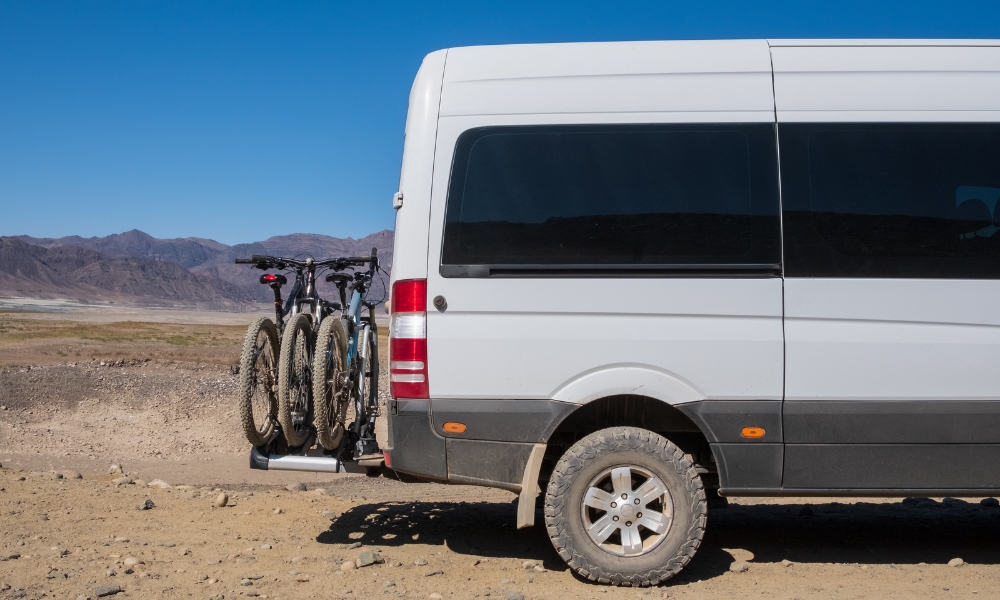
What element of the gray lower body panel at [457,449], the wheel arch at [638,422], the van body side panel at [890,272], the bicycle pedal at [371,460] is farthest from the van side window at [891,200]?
the bicycle pedal at [371,460]

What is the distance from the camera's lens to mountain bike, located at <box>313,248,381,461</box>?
6.03 m

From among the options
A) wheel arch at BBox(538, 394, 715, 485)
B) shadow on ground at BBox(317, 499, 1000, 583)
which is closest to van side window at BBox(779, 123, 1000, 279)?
wheel arch at BBox(538, 394, 715, 485)

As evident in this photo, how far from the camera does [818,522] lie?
7250mm

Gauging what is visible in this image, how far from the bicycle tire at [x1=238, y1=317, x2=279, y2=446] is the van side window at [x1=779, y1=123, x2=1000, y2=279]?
3.46m

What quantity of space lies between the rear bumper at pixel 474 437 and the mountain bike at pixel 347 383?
3.07 feet

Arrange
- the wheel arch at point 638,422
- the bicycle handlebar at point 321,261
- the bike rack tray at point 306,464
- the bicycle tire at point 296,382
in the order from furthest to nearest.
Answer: the bicycle handlebar at point 321,261 → the bicycle tire at point 296,382 → the bike rack tray at point 306,464 → the wheel arch at point 638,422

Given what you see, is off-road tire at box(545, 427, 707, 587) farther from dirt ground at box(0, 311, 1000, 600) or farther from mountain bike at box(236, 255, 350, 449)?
mountain bike at box(236, 255, 350, 449)

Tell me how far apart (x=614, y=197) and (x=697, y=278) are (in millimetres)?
646

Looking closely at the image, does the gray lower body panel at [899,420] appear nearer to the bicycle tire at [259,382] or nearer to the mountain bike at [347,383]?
the mountain bike at [347,383]

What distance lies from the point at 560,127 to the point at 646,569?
2.53m

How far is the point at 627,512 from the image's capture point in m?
5.07

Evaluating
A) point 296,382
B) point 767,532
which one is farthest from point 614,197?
point 767,532

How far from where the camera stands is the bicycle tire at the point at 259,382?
5.93 m

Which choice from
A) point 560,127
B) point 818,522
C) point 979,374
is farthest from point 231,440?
point 979,374
